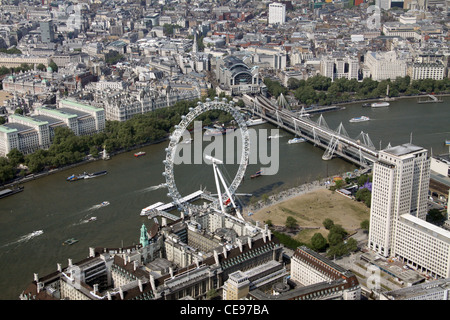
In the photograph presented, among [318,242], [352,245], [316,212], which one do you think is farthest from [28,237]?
[352,245]

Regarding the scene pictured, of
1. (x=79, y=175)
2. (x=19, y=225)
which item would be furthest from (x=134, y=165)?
(x=19, y=225)

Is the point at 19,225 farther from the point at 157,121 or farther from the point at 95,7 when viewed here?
the point at 95,7

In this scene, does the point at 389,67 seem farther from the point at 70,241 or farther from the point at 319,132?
the point at 70,241

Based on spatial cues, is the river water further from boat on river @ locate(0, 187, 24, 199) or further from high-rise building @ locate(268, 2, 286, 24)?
high-rise building @ locate(268, 2, 286, 24)

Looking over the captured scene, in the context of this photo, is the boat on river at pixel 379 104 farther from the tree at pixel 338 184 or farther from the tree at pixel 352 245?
the tree at pixel 352 245

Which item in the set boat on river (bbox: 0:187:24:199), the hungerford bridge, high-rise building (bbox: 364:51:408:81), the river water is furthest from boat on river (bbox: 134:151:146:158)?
high-rise building (bbox: 364:51:408:81)
